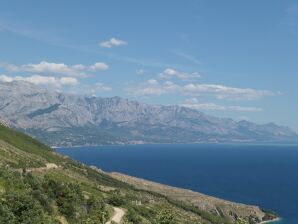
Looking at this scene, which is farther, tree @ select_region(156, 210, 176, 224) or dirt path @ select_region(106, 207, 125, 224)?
dirt path @ select_region(106, 207, 125, 224)

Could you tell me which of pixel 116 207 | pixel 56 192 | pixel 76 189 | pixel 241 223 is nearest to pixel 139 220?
pixel 116 207

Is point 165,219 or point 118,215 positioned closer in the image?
point 165,219

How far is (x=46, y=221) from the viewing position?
288ft

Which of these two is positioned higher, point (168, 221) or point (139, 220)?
point (168, 221)

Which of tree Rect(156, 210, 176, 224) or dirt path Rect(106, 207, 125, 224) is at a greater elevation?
tree Rect(156, 210, 176, 224)

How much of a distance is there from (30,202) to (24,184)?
84.8ft

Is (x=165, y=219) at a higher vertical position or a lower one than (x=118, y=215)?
higher

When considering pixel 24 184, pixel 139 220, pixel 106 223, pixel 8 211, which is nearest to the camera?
pixel 8 211

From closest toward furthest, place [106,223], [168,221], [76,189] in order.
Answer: [168,221]
[106,223]
[76,189]

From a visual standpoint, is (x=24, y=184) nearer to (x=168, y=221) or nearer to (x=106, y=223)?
(x=106, y=223)

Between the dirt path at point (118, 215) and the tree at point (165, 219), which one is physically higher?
the tree at point (165, 219)

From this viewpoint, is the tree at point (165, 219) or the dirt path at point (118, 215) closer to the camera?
the tree at point (165, 219)

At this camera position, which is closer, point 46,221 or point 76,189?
point 46,221

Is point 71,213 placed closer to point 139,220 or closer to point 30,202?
point 30,202
